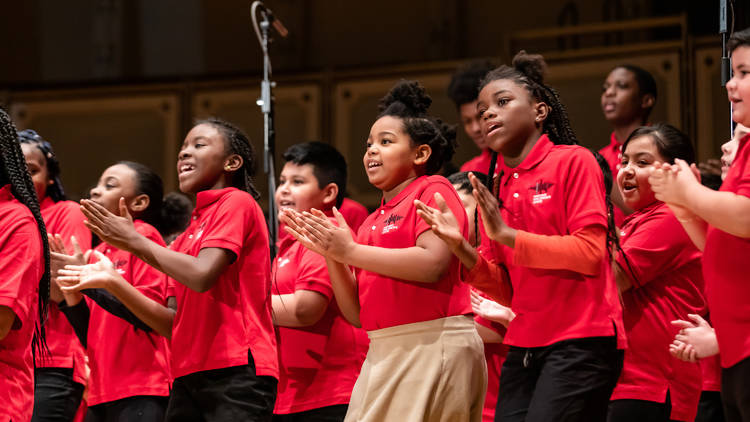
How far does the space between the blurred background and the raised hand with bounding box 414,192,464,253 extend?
3.65 metres

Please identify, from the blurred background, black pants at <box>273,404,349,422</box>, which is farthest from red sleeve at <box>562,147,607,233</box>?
the blurred background

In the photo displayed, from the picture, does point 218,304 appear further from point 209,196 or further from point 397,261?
point 397,261

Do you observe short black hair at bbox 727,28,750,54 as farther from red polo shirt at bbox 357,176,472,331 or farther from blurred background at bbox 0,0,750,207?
blurred background at bbox 0,0,750,207

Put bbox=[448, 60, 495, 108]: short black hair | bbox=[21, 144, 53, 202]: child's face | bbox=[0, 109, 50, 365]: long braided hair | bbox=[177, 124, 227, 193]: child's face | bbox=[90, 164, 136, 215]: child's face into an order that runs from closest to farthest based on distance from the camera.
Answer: bbox=[0, 109, 50, 365]: long braided hair, bbox=[177, 124, 227, 193]: child's face, bbox=[90, 164, 136, 215]: child's face, bbox=[21, 144, 53, 202]: child's face, bbox=[448, 60, 495, 108]: short black hair

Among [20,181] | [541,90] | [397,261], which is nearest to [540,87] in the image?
[541,90]

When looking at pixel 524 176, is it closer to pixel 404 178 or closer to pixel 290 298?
pixel 404 178

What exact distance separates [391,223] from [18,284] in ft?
3.64

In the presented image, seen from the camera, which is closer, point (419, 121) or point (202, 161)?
point (419, 121)

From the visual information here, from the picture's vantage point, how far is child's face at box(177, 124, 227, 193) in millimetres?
3596

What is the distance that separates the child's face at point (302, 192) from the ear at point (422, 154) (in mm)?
980

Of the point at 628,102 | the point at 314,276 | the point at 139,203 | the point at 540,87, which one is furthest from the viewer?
the point at 628,102

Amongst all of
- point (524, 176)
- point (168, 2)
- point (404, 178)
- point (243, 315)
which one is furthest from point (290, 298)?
point (168, 2)

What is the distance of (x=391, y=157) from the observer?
3268 mm

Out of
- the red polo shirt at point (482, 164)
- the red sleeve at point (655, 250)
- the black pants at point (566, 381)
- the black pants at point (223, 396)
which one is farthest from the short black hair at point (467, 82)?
the black pants at point (566, 381)
